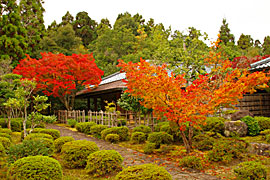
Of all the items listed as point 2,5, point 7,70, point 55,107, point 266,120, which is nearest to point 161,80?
point 266,120

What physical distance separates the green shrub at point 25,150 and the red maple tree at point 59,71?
1185cm

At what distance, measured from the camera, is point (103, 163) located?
6.14 meters

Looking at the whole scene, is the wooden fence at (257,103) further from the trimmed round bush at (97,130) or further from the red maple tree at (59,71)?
the red maple tree at (59,71)

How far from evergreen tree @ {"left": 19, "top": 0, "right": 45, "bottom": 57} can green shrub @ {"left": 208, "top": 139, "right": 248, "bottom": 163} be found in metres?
25.4

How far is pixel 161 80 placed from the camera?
7281mm

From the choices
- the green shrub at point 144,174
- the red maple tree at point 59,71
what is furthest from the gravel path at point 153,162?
the red maple tree at point 59,71

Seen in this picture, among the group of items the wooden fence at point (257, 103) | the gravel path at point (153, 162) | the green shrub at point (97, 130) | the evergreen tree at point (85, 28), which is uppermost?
the evergreen tree at point (85, 28)

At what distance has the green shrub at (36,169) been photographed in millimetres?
4859

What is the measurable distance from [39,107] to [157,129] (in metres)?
5.76

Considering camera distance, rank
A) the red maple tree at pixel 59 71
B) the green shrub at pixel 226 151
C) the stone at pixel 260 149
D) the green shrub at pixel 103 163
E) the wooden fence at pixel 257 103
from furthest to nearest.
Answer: the red maple tree at pixel 59 71
the wooden fence at pixel 257 103
the stone at pixel 260 149
the green shrub at pixel 226 151
the green shrub at pixel 103 163

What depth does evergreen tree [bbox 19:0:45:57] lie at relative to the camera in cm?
2843

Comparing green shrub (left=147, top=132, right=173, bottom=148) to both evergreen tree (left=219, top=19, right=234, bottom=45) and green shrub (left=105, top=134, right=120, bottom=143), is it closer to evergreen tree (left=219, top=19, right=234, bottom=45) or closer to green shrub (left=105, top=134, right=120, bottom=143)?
green shrub (left=105, top=134, right=120, bottom=143)

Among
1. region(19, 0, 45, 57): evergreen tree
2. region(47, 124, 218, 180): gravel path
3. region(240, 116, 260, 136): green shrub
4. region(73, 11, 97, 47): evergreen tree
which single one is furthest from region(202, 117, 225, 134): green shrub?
region(73, 11, 97, 47): evergreen tree

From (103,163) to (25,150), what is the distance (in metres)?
2.19
